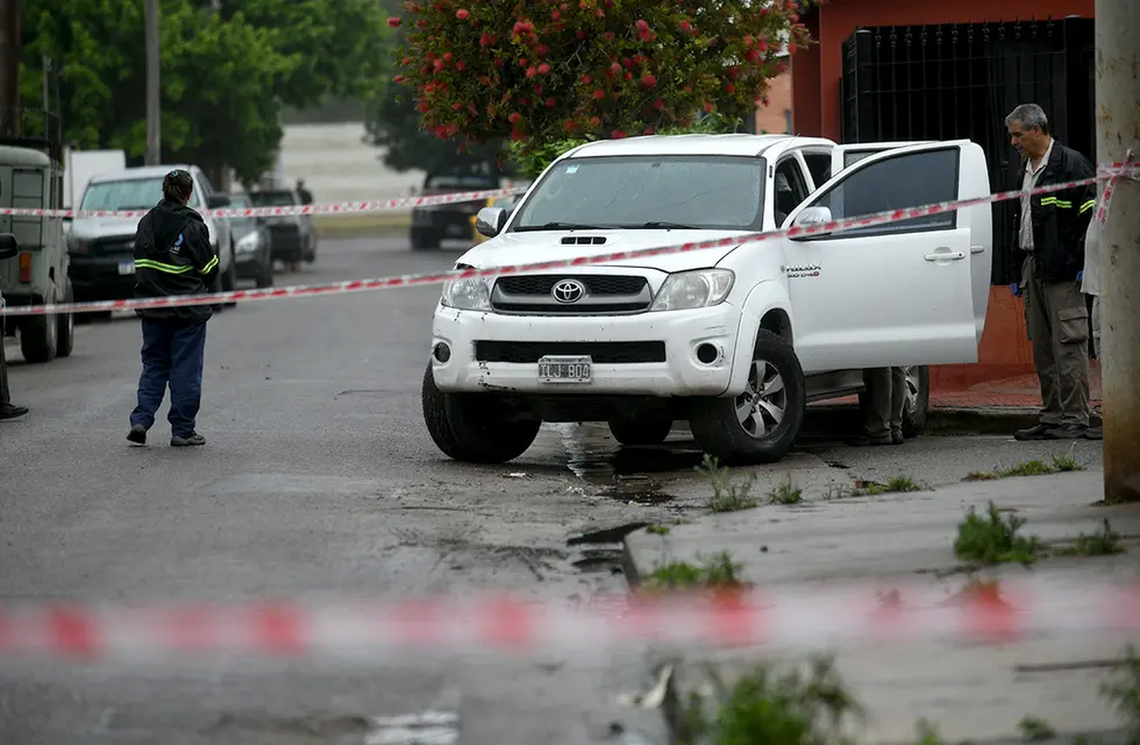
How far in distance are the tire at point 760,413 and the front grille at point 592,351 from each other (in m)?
0.51

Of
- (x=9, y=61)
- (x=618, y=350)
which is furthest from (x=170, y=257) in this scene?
(x=9, y=61)

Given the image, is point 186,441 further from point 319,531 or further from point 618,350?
point 319,531

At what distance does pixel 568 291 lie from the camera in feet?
36.3

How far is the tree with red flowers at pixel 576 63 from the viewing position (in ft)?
57.7

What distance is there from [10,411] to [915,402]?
6.25 m

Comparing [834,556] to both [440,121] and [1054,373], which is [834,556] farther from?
[440,121]

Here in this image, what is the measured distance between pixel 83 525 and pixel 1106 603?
4733 mm

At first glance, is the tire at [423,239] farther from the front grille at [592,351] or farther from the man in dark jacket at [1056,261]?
the front grille at [592,351]

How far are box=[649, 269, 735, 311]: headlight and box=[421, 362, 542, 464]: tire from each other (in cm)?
130

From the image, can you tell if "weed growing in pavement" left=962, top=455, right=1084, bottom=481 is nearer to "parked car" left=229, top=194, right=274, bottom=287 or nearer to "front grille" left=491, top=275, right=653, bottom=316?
"front grille" left=491, top=275, right=653, bottom=316

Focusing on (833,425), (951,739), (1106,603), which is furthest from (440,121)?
(951,739)

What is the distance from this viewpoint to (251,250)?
34.2 meters

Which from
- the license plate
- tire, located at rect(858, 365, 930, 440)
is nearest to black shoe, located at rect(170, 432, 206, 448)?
the license plate

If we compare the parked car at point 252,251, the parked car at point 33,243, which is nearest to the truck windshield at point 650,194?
the parked car at point 33,243
